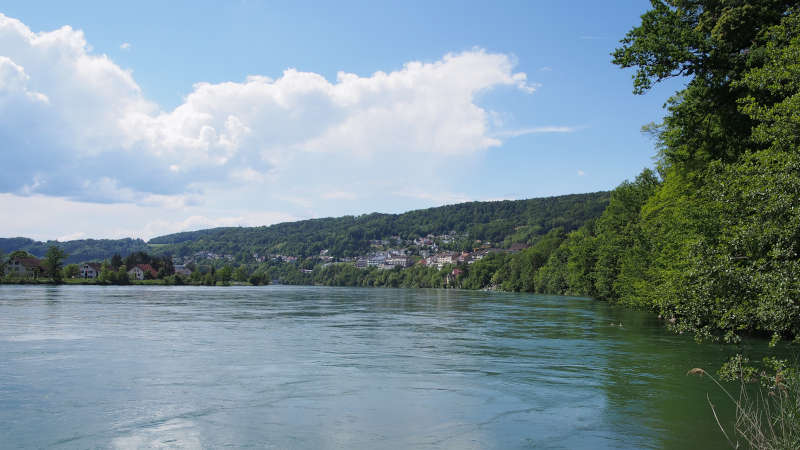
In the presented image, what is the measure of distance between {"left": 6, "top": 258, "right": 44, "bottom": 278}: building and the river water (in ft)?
343

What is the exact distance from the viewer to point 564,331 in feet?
95.0

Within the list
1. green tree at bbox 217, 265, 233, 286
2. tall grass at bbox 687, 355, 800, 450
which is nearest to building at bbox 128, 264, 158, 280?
green tree at bbox 217, 265, 233, 286

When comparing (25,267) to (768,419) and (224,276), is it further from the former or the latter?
(768,419)

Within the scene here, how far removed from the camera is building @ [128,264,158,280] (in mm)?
139250

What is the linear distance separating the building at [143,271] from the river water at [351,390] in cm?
12283

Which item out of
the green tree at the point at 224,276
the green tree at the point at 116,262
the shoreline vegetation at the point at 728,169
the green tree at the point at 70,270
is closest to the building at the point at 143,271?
the green tree at the point at 116,262

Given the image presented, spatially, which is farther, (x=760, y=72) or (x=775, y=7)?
(x=775, y=7)

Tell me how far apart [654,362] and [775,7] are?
38.1 feet

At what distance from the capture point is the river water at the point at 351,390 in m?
10.6

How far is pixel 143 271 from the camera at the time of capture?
142 metres

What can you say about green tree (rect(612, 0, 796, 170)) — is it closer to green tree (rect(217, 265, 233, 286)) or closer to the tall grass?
the tall grass

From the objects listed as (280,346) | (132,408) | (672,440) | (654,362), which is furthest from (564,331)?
(132,408)

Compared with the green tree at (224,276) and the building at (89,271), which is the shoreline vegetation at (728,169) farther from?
the building at (89,271)

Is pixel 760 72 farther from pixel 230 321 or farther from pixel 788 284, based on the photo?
pixel 230 321
